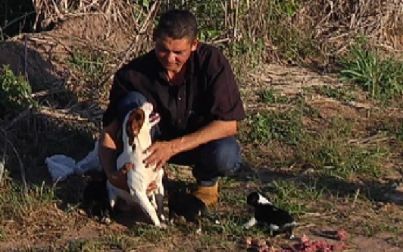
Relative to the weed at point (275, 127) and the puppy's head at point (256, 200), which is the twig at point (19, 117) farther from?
the puppy's head at point (256, 200)

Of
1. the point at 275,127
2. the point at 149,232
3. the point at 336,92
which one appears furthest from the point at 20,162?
the point at 336,92

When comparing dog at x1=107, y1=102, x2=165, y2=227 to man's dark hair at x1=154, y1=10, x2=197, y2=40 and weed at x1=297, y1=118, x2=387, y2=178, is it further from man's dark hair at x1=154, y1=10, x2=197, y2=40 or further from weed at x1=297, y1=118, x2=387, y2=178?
weed at x1=297, y1=118, x2=387, y2=178

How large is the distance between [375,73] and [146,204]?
3139 millimetres

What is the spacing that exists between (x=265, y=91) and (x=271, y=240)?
7.84 feet

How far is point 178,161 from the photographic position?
571 centimetres

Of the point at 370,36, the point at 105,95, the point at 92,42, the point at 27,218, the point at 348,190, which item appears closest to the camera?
the point at 27,218

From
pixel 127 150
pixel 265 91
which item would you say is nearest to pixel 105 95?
pixel 265 91

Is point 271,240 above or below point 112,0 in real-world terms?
below

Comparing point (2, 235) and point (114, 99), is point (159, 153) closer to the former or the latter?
point (114, 99)

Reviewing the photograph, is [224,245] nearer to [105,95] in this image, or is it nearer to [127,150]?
[127,150]

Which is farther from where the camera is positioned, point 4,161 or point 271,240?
point 4,161

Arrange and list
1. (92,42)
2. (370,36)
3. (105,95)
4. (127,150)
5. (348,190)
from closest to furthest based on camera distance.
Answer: (127,150)
(348,190)
(105,95)
(92,42)
(370,36)

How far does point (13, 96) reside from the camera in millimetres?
6809

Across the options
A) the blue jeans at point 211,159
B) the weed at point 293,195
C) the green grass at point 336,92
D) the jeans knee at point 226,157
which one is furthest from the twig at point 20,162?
the green grass at point 336,92
